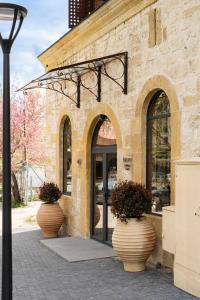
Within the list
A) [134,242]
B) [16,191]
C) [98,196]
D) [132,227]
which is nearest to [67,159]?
[98,196]

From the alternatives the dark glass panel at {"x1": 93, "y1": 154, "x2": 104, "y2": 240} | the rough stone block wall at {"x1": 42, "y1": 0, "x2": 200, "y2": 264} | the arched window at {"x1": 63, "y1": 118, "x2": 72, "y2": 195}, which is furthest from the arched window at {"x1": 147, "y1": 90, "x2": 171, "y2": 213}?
the arched window at {"x1": 63, "y1": 118, "x2": 72, "y2": 195}

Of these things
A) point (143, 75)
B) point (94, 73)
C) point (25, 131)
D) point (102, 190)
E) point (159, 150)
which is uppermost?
point (94, 73)

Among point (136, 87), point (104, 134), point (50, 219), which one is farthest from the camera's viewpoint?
point (50, 219)

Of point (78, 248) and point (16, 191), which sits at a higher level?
point (16, 191)

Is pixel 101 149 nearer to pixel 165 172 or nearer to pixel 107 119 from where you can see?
pixel 107 119

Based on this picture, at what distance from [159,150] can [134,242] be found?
1.76 metres

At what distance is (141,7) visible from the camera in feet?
27.8

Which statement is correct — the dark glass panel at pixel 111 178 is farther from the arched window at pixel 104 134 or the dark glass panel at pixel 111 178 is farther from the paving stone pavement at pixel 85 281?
the paving stone pavement at pixel 85 281

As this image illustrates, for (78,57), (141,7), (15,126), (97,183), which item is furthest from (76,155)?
(15,126)

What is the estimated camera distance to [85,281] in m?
7.20

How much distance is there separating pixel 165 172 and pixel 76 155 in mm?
4020

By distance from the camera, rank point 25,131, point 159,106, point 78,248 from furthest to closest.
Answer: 1. point 25,131
2. point 78,248
3. point 159,106

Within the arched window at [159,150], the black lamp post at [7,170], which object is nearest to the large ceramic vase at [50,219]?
the arched window at [159,150]

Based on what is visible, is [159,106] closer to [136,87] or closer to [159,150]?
[136,87]
